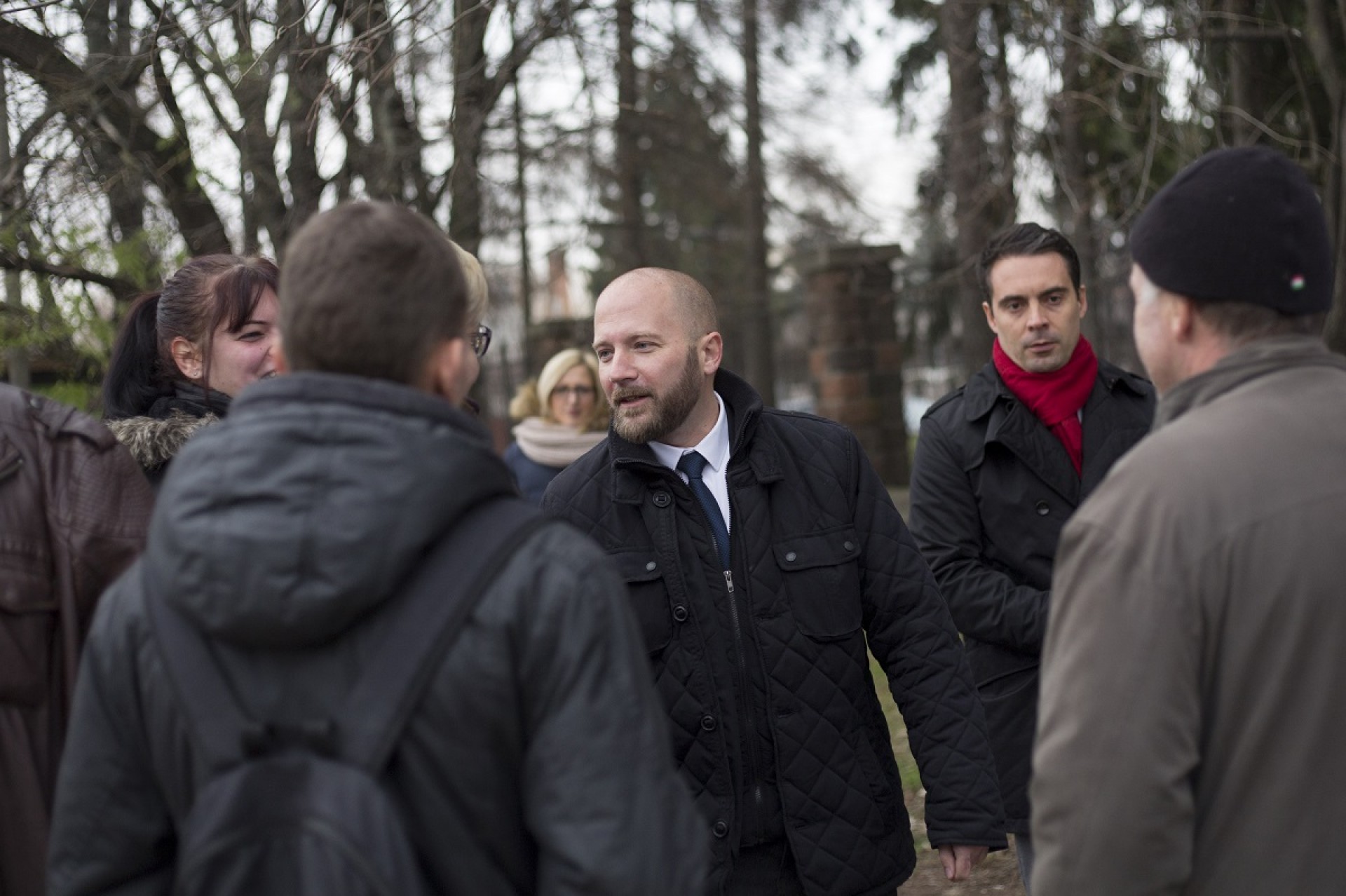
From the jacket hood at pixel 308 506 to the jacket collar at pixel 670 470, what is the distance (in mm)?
1294

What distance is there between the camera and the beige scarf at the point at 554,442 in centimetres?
687

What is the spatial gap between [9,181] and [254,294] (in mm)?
4038

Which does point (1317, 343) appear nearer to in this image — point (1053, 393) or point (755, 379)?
point (1053, 393)

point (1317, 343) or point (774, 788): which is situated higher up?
point (1317, 343)

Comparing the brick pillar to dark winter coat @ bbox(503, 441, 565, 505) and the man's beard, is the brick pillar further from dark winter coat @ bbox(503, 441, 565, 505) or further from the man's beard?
the man's beard

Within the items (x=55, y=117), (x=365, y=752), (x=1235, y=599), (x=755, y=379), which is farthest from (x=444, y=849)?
(x=755, y=379)

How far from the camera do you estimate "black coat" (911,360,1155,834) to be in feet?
11.4

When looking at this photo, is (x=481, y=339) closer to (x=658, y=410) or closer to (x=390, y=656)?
(x=658, y=410)

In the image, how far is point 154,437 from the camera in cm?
258

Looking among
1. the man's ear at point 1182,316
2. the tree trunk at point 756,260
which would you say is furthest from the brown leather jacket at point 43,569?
the tree trunk at point 756,260

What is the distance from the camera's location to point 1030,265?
3.81m

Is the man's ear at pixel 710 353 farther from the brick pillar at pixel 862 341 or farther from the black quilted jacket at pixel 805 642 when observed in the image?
the brick pillar at pixel 862 341

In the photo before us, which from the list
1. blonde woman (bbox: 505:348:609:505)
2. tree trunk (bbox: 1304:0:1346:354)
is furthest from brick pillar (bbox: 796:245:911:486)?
tree trunk (bbox: 1304:0:1346:354)

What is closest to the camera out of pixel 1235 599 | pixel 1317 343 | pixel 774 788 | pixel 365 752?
pixel 365 752
